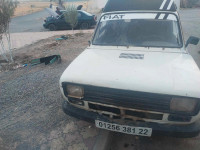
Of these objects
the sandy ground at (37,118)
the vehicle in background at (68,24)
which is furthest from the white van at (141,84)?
the vehicle in background at (68,24)

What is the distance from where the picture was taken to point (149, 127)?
2186 mm

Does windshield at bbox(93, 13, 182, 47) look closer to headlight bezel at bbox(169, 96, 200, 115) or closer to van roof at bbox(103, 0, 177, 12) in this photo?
van roof at bbox(103, 0, 177, 12)

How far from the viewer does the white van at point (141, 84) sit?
80.3 inches

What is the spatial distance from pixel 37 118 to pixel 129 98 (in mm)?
2062

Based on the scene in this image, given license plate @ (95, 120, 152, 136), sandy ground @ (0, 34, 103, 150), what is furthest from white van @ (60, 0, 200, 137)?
sandy ground @ (0, 34, 103, 150)

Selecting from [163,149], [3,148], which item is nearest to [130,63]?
[163,149]

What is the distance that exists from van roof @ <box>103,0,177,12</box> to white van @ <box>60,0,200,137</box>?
0.30 m

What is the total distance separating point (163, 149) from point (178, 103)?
99 cm

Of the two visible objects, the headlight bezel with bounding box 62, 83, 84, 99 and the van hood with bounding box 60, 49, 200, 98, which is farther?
the headlight bezel with bounding box 62, 83, 84, 99

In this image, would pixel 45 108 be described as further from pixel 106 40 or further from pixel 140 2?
pixel 140 2

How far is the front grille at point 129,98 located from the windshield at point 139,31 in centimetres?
126

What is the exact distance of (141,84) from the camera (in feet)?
6.77

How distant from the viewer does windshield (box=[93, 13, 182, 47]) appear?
9.97 ft

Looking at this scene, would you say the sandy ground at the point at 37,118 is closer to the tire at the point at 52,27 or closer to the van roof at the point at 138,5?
the van roof at the point at 138,5
